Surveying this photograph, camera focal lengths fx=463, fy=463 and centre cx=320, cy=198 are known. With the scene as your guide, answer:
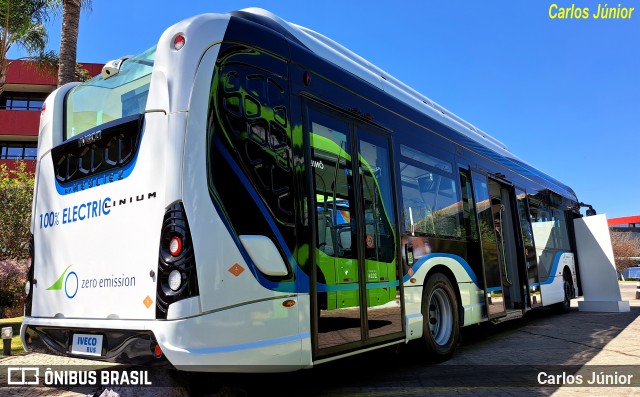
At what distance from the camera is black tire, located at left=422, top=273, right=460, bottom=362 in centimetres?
592

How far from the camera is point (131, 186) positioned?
3646mm

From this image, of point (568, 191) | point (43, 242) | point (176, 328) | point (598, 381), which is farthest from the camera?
point (568, 191)

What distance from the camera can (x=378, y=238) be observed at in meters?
5.08

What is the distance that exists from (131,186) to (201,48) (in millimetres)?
1213

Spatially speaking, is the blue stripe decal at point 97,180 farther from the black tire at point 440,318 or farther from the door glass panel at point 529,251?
the door glass panel at point 529,251

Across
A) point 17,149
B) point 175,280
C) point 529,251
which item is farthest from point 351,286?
point 17,149

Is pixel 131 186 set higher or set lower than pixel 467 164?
lower

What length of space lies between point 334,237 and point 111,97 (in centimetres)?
251

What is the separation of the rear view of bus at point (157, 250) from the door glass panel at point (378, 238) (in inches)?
46.7

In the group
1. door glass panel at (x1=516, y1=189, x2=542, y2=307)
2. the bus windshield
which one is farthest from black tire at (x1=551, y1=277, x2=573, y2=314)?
the bus windshield

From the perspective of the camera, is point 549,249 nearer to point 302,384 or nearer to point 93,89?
point 302,384

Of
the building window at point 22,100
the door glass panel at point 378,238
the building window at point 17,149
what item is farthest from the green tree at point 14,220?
the building window at point 22,100

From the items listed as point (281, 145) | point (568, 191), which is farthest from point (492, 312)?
point (568, 191)

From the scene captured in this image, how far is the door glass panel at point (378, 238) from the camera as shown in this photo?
15.8 ft
